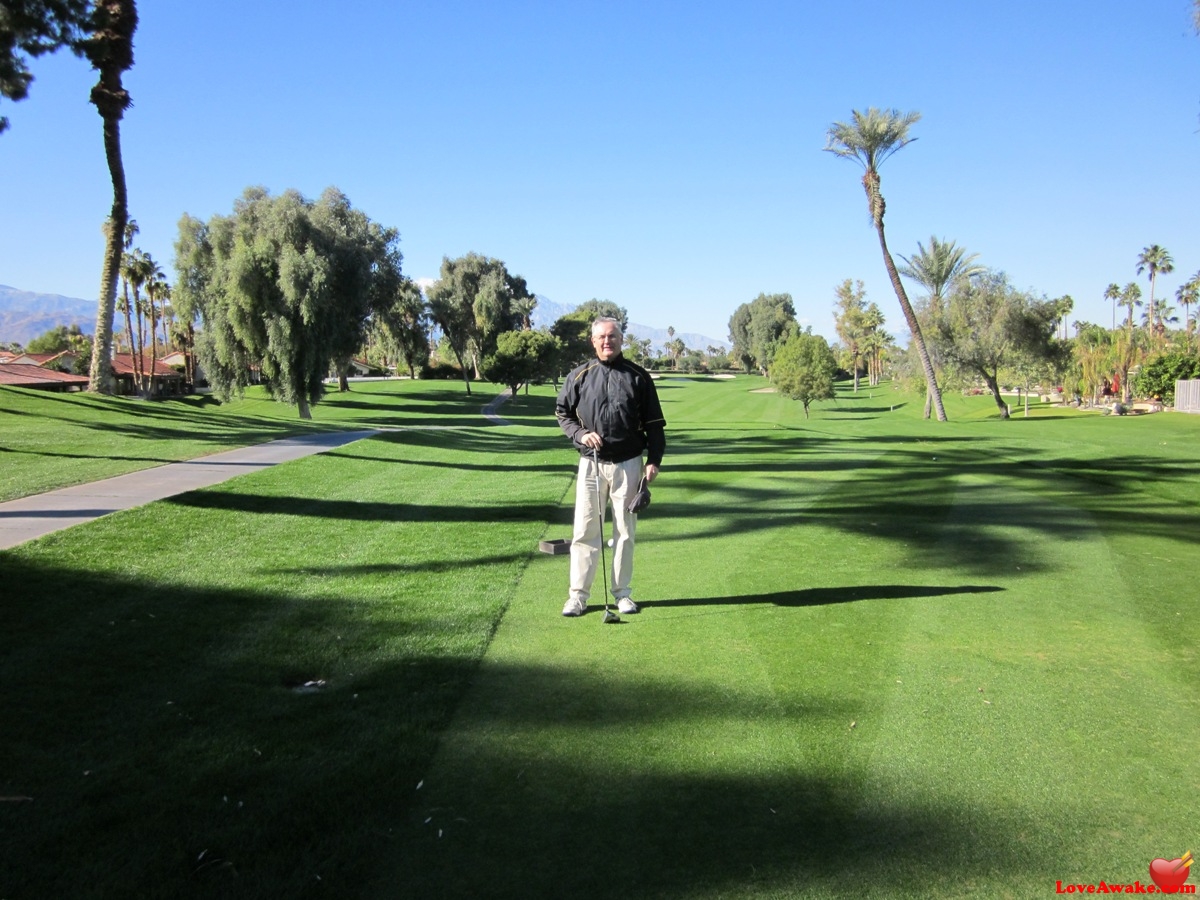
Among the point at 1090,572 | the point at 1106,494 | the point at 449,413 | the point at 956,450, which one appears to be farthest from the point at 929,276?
the point at 1090,572

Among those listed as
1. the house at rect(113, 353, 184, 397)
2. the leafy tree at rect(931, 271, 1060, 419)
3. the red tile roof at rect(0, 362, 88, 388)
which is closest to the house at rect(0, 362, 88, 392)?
the red tile roof at rect(0, 362, 88, 388)

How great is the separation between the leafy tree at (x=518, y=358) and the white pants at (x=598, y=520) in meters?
59.7

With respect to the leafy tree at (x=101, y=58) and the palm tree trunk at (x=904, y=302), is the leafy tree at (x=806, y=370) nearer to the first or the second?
the palm tree trunk at (x=904, y=302)

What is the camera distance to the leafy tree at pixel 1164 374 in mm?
51875

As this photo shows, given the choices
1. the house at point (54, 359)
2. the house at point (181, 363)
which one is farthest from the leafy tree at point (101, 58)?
the house at point (54, 359)

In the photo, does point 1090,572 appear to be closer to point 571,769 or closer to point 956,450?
point 571,769

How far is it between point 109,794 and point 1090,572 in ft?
25.6

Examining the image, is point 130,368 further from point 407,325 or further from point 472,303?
point 472,303

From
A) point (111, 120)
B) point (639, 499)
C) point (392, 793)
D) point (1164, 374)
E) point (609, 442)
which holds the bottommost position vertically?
point (392, 793)

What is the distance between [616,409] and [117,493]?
24.8 feet

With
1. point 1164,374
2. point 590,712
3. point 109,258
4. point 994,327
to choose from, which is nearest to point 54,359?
point 109,258

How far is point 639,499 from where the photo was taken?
630 centimetres

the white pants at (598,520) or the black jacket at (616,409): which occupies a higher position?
the black jacket at (616,409)

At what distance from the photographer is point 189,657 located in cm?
545
